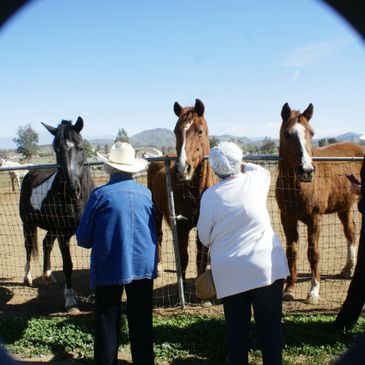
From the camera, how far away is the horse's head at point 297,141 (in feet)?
16.6

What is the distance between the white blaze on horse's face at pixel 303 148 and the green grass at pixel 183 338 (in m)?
1.86

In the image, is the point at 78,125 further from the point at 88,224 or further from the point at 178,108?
the point at 88,224

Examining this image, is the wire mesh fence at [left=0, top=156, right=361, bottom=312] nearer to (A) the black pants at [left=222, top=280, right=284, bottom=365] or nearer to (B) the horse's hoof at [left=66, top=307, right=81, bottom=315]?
(B) the horse's hoof at [left=66, top=307, right=81, bottom=315]

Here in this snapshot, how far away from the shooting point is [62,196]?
5.92 m

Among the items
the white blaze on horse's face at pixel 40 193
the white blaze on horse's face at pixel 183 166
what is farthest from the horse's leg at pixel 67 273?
the white blaze on horse's face at pixel 183 166

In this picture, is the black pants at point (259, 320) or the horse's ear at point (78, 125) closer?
the black pants at point (259, 320)

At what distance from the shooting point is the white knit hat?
10.6 ft

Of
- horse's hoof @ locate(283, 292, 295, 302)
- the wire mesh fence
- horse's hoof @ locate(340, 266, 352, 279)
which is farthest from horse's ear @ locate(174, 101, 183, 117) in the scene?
horse's hoof @ locate(340, 266, 352, 279)

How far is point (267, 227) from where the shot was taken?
3223mm

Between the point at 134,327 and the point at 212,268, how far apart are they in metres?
1.12

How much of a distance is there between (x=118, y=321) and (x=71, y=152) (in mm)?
2521

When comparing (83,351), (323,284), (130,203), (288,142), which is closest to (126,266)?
(130,203)

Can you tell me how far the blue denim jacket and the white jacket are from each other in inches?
28.2

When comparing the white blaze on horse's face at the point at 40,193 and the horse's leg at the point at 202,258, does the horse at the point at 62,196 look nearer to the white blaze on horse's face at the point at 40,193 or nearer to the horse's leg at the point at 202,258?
the white blaze on horse's face at the point at 40,193
